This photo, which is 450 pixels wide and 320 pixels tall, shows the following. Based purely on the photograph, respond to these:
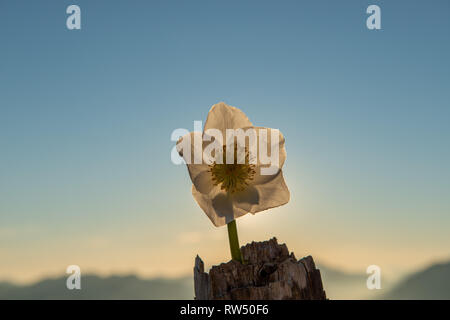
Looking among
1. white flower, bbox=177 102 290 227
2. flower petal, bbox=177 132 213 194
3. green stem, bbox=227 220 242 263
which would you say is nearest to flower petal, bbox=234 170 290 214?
white flower, bbox=177 102 290 227

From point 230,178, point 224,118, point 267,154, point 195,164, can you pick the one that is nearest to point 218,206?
point 230,178

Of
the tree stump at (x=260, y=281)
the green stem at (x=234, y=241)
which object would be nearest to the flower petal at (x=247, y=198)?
the green stem at (x=234, y=241)

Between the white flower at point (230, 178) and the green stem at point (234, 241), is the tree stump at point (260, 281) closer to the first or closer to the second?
the green stem at point (234, 241)

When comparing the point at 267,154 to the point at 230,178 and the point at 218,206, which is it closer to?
the point at 230,178

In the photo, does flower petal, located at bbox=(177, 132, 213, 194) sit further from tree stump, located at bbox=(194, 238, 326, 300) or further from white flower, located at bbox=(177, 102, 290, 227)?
tree stump, located at bbox=(194, 238, 326, 300)
